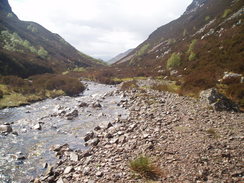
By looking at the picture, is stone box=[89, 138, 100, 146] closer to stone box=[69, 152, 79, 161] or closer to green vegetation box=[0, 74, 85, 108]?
stone box=[69, 152, 79, 161]

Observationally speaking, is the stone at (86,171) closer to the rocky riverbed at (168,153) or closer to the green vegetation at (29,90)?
the rocky riverbed at (168,153)

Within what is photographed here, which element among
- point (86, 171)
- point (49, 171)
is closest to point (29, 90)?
point (49, 171)

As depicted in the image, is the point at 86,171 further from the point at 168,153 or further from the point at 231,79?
the point at 231,79

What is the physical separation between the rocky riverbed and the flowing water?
92cm

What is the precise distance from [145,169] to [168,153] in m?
1.62

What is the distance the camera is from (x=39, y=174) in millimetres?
7418

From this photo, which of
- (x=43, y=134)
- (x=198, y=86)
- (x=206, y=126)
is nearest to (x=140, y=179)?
(x=206, y=126)

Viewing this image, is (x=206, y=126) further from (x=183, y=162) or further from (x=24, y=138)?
(x=24, y=138)

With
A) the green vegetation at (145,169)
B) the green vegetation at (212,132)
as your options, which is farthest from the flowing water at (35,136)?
the green vegetation at (212,132)

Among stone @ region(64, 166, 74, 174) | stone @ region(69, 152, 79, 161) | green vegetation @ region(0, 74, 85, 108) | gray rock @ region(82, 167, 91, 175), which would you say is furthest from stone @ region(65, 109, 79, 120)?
gray rock @ region(82, 167, 91, 175)

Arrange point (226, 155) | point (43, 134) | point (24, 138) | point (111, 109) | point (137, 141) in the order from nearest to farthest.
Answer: point (226, 155), point (137, 141), point (24, 138), point (43, 134), point (111, 109)

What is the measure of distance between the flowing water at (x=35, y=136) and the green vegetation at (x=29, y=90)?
2.63 meters

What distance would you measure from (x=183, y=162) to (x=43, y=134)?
10165mm

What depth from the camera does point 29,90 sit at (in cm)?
2583
